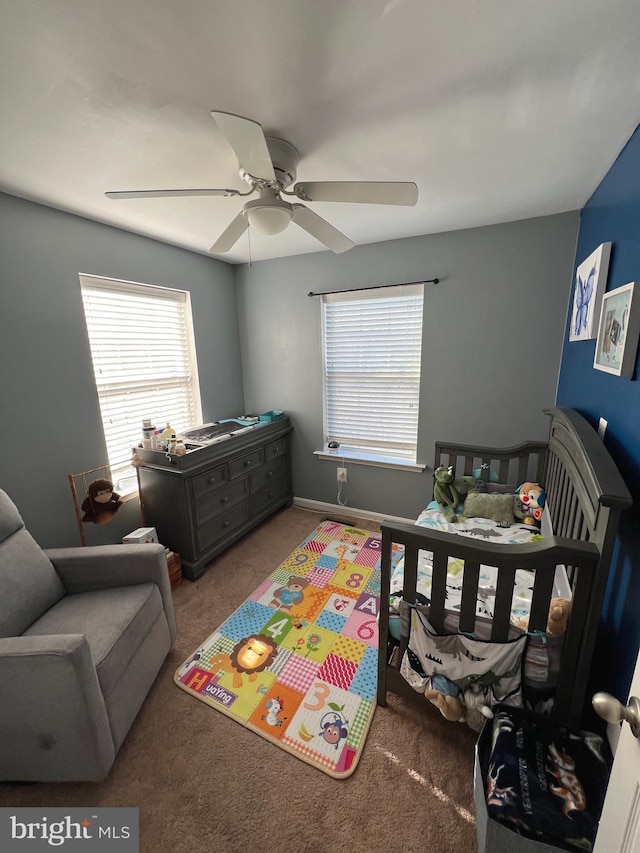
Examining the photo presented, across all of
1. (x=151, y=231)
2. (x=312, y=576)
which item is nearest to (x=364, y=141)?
(x=151, y=231)

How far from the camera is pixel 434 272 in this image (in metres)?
2.51

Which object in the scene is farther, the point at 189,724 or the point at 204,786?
the point at 189,724

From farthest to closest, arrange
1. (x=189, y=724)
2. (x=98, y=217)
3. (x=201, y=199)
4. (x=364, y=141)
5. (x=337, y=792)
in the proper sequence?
1. (x=98, y=217)
2. (x=201, y=199)
3. (x=189, y=724)
4. (x=364, y=141)
5. (x=337, y=792)

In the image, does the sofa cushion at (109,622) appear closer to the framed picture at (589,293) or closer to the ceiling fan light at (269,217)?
the ceiling fan light at (269,217)

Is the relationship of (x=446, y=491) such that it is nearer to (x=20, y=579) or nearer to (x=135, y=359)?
(x=20, y=579)

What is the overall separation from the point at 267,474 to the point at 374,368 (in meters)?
1.35

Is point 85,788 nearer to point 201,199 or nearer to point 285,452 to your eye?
point 285,452

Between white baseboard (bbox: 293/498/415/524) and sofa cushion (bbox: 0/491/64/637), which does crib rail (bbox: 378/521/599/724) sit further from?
white baseboard (bbox: 293/498/415/524)

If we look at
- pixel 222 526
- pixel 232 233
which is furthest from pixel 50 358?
pixel 222 526

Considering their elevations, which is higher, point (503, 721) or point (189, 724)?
point (503, 721)

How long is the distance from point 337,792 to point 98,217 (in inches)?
123

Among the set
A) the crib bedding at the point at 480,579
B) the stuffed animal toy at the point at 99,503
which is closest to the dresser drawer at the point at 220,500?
the stuffed animal toy at the point at 99,503

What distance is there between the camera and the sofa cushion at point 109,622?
1.28 metres

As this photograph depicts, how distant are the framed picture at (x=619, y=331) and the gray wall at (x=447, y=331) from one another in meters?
0.95
